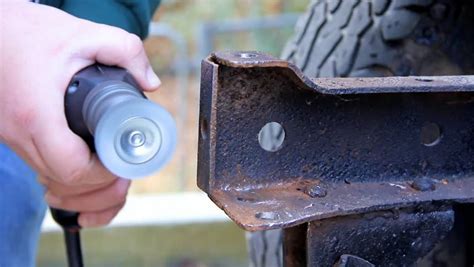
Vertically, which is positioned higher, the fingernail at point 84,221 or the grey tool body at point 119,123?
the grey tool body at point 119,123

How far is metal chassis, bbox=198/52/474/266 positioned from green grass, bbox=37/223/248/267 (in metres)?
1.87

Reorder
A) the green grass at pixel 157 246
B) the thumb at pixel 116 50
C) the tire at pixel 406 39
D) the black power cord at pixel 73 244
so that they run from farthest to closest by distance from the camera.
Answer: the green grass at pixel 157 246
the black power cord at pixel 73 244
the tire at pixel 406 39
the thumb at pixel 116 50

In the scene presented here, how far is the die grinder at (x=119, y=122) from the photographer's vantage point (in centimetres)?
76

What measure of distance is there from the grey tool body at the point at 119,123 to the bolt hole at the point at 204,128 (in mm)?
26

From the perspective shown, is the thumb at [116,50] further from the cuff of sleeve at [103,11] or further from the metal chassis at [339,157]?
the cuff of sleeve at [103,11]

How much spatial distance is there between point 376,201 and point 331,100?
0.34 ft

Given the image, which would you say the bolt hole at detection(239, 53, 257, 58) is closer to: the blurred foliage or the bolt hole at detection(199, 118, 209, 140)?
the bolt hole at detection(199, 118, 209, 140)

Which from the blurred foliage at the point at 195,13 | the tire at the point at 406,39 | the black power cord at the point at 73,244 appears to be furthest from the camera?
the blurred foliage at the point at 195,13

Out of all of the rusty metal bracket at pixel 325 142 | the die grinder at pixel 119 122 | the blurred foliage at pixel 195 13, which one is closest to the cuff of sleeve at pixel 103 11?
the die grinder at pixel 119 122

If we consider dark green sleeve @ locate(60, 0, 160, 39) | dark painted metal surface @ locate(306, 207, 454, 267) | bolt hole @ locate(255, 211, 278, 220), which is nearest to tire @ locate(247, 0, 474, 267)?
dark green sleeve @ locate(60, 0, 160, 39)

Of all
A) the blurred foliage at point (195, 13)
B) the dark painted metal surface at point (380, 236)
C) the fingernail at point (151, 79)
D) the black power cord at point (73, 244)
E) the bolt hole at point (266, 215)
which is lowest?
the blurred foliage at point (195, 13)

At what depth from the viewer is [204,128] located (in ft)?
2.58

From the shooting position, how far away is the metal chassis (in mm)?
771

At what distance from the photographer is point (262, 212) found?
0.75 meters
